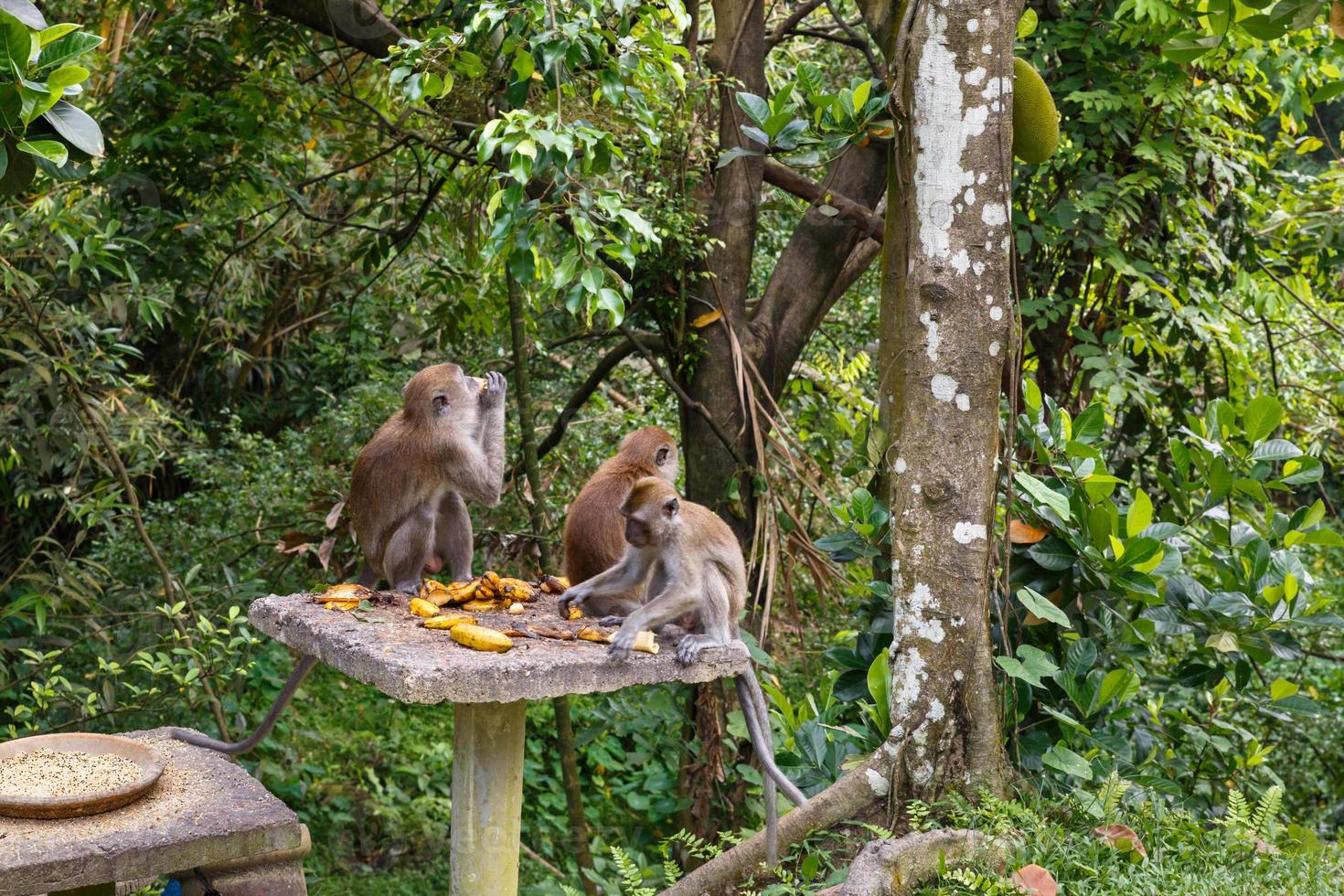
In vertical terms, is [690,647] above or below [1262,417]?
below

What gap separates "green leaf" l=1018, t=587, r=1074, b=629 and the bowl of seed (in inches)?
110

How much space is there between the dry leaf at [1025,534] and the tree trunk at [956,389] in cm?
49

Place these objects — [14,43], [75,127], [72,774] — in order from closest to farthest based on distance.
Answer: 1. [14,43]
2. [75,127]
3. [72,774]

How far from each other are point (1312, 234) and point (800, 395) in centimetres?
294

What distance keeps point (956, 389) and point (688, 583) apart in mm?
1065

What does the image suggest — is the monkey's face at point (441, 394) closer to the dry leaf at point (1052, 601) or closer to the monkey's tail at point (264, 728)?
the monkey's tail at point (264, 728)

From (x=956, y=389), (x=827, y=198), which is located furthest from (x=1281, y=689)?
(x=827, y=198)

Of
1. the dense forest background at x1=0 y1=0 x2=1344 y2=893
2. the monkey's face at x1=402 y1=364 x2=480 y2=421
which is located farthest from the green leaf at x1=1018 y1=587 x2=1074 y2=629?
the monkey's face at x1=402 y1=364 x2=480 y2=421

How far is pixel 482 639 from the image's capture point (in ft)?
10.6

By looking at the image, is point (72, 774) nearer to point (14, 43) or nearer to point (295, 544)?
point (295, 544)

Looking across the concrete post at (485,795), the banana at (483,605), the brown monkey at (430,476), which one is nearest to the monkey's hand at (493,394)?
the brown monkey at (430,476)

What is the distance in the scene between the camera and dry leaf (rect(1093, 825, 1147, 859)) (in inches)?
130

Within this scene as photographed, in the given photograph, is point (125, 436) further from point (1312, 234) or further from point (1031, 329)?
point (1312, 234)

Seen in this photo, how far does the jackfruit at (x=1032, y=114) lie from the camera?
12.0 ft
